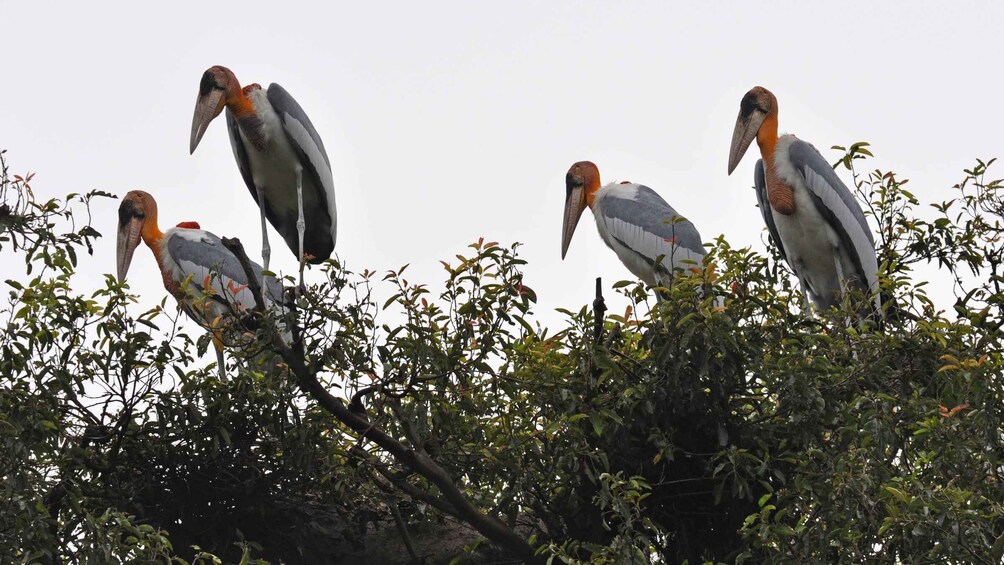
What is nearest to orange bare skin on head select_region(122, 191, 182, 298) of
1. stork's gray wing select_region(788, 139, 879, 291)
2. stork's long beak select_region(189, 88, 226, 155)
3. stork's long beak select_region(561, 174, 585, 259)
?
stork's long beak select_region(189, 88, 226, 155)

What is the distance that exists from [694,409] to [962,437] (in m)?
1.09

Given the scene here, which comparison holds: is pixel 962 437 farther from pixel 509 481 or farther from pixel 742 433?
pixel 509 481

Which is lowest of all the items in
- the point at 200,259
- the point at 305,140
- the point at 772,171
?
the point at 772,171

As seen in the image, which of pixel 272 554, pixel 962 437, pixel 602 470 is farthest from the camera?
pixel 272 554

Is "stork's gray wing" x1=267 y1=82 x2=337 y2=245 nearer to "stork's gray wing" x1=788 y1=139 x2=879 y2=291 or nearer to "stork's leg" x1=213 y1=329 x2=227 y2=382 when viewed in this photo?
"stork's leg" x1=213 y1=329 x2=227 y2=382

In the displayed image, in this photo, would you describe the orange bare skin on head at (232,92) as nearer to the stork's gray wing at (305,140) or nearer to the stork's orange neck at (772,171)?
the stork's gray wing at (305,140)

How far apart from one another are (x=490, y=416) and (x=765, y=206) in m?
2.90

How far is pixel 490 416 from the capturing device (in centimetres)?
623

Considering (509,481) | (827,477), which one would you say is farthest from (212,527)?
(827,477)

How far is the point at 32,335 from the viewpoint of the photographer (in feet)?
19.0

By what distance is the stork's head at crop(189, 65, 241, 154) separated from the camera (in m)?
7.89

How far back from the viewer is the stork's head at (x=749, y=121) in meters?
8.70

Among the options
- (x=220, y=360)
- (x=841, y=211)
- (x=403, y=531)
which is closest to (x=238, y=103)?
(x=220, y=360)

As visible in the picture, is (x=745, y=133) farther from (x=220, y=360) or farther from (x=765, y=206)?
(x=220, y=360)
